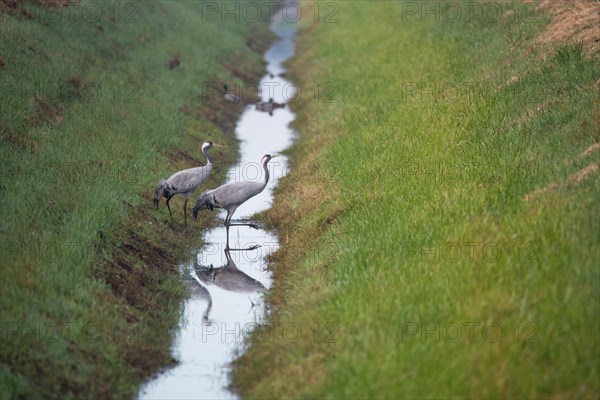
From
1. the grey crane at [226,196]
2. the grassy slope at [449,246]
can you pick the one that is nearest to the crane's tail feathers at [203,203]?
the grey crane at [226,196]

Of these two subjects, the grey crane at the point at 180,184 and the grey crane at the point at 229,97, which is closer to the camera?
the grey crane at the point at 180,184

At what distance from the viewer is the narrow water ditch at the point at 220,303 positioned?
380 inches

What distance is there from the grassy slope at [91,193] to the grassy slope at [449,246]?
5.36 feet

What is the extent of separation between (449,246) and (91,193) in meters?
5.86

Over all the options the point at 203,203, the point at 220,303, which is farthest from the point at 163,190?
the point at 220,303

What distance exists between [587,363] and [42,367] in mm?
5172

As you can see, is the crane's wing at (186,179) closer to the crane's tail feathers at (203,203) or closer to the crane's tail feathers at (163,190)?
the crane's tail feathers at (163,190)

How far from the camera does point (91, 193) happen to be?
1320 cm

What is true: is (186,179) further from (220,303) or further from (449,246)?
(449,246)

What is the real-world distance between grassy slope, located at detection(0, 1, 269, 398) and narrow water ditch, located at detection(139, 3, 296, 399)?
0.24 metres

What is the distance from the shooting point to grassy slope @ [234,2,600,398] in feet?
25.2

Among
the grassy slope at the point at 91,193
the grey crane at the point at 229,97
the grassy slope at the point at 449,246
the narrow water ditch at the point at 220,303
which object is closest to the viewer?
the grassy slope at the point at 449,246

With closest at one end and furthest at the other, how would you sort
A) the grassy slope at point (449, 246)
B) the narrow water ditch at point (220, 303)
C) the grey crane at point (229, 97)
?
the grassy slope at point (449, 246) < the narrow water ditch at point (220, 303) < the grey crane at point (229, 97)

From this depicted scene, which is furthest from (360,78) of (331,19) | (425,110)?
(331,19)
